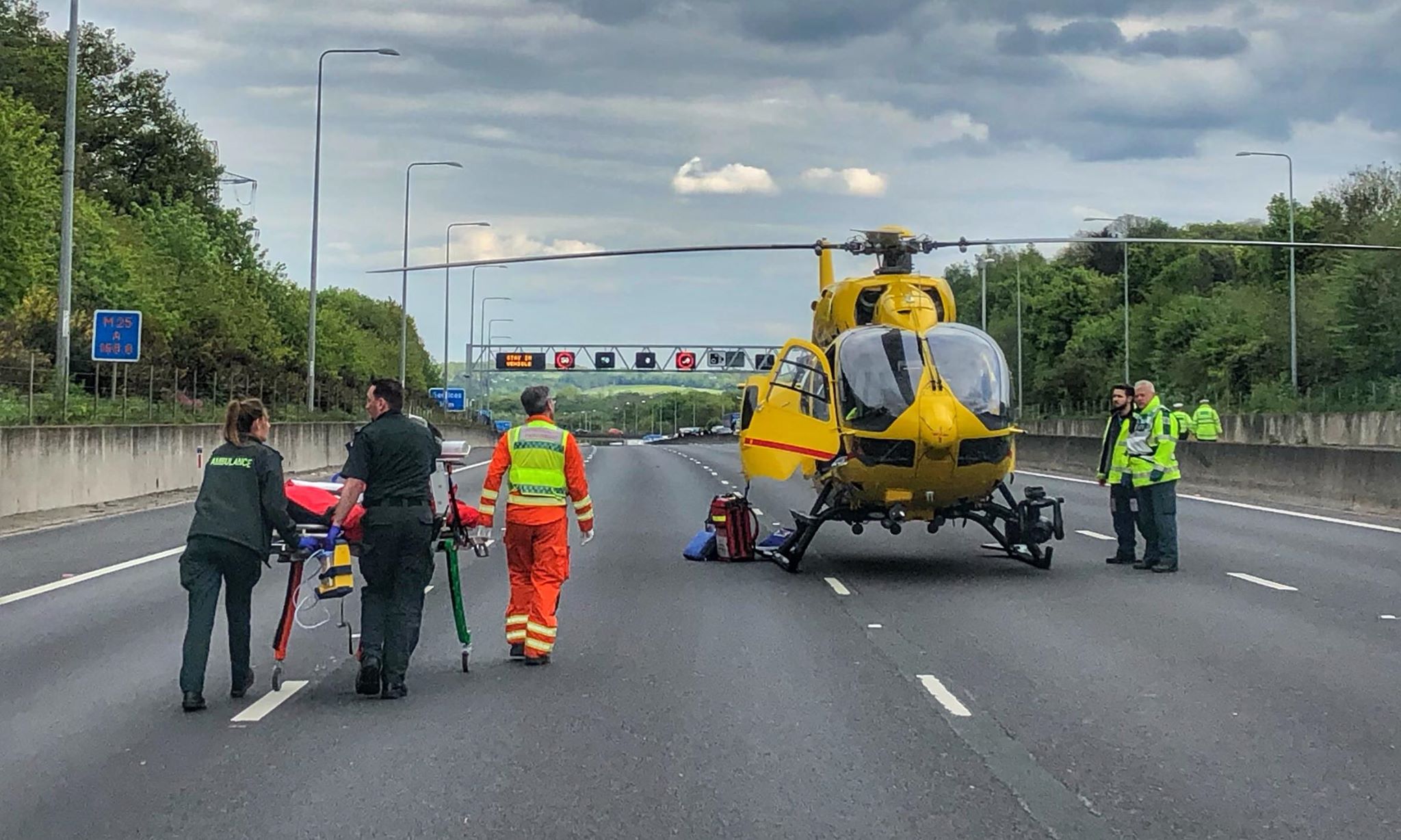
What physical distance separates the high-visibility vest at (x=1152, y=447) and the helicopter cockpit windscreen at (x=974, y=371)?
4.57 ft

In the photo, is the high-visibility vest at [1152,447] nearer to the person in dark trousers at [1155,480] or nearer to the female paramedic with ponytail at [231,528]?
the person in dark trousers at [1155,480]

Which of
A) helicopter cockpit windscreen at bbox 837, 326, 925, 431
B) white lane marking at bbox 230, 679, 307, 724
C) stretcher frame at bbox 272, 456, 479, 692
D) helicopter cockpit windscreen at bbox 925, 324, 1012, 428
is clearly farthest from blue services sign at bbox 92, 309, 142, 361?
white lane marking at bbox 230, 679, 307, 724

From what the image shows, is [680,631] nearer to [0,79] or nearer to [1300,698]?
[1300,698]

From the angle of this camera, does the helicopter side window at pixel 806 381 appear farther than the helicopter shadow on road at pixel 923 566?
Yes

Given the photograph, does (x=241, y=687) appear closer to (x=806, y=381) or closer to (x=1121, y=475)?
(x=806, y=381)

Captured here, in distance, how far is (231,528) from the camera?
9.52 metres

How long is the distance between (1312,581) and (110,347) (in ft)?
66.4

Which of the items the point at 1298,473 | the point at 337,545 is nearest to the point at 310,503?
the point at 337,545

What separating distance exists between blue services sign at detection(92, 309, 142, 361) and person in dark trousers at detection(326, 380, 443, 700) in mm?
20320

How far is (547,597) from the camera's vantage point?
1099 centimetres

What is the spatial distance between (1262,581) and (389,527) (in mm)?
9517

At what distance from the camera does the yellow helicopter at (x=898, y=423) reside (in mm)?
16484

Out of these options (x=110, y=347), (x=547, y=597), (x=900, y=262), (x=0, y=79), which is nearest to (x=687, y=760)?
(x=547, y=597)

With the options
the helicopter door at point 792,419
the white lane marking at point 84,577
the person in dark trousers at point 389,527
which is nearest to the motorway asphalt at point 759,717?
the white lane marking at point 84,577
